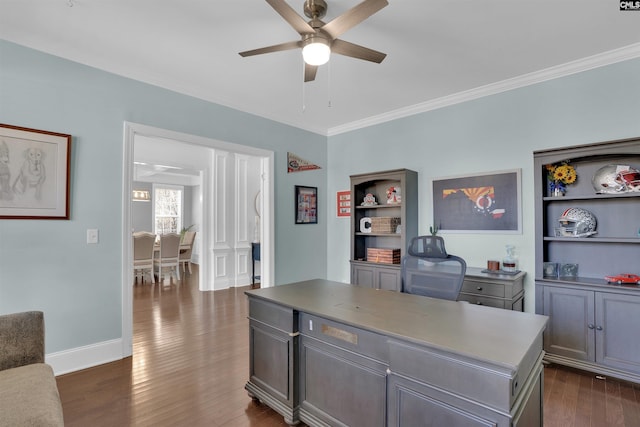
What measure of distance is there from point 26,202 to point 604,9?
464 cm

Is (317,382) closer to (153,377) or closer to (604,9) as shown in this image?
(153,377)

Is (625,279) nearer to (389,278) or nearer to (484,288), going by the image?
(484,288)

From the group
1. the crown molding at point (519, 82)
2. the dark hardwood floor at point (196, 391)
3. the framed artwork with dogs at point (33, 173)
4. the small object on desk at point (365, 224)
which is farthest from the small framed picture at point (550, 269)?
the framed artwork with dogs at point (33, 173)

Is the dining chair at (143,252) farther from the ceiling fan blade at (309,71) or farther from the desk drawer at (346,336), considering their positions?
the desk drawer at (346,336)

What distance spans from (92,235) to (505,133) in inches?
168

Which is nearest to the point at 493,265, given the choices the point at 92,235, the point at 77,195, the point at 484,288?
the point at 484,288

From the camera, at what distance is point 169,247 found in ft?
22.2

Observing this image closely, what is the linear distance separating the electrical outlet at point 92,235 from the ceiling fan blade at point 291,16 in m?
2.50

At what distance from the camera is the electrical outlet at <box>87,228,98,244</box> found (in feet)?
9.32

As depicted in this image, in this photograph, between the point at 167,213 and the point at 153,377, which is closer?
the point at 153,377

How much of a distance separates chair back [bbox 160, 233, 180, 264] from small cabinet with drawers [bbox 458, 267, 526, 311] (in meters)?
5.84

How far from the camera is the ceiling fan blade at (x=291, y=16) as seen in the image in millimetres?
1701

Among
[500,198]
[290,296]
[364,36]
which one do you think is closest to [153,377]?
[290,296]

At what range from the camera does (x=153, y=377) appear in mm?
2609
